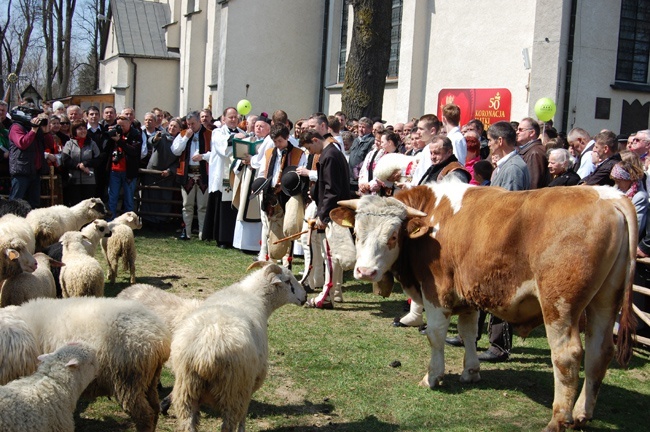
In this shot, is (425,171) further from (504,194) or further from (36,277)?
(36,277)

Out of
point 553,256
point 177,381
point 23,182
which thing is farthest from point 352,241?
point 23,182

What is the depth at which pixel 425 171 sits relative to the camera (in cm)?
825

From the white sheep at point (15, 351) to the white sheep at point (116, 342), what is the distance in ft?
0.38

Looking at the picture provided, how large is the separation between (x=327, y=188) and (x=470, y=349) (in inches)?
124

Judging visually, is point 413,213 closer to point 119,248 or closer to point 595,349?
point 595,349

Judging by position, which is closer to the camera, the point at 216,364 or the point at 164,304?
the point at 216,364

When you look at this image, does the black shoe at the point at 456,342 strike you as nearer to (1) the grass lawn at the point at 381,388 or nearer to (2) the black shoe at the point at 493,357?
(1) the grass lawn at the point at 381,388

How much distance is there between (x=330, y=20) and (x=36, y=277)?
76.9 ft

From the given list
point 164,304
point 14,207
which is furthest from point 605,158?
point 14,207

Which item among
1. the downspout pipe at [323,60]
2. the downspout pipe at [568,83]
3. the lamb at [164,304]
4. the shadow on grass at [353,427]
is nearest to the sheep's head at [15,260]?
the lamb at [164,304]

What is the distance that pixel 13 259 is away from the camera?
6.99 metres

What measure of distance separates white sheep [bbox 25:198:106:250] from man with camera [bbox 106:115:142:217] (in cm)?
346

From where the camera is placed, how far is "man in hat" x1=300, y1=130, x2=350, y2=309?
904cm

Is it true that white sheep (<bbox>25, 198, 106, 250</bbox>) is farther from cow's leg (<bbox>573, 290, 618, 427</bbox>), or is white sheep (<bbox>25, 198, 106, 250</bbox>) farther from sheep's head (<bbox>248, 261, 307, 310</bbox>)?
cow's leg (<bbox>573, 290, 618, 427</bbox>)
